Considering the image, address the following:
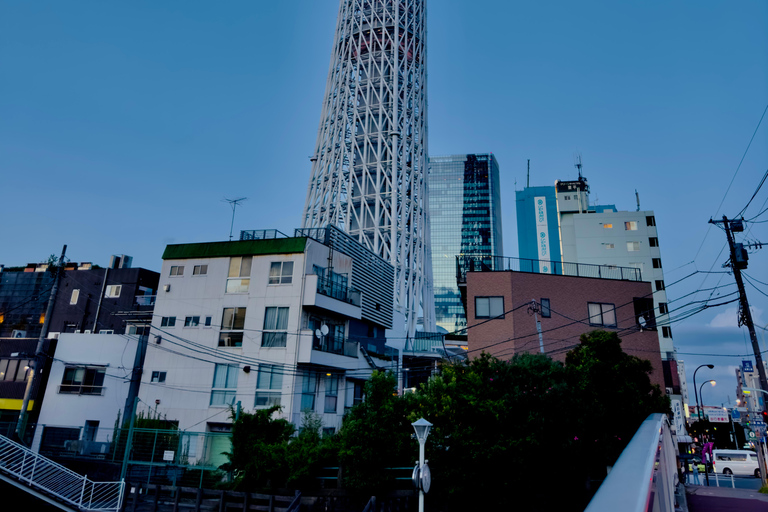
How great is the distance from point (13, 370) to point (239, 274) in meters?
19.7

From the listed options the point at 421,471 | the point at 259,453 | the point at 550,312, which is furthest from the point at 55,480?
the point at 550,312

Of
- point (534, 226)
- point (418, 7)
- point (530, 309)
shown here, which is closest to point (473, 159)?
point (534, 226)

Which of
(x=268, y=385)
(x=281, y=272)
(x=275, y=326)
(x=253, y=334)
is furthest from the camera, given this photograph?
(x=281, y=272)

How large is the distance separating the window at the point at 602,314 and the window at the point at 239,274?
73.8 feet

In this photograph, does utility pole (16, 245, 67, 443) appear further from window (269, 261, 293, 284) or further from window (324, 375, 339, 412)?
window (324, 375, 339, 412)

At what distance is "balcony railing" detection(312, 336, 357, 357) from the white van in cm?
3174

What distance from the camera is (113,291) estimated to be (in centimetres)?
5147

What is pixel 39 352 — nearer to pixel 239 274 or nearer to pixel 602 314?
pixel 239 274

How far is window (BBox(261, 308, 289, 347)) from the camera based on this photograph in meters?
31.4

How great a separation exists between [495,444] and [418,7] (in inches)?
3129

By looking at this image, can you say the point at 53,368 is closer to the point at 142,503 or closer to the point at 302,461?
the point at 142,503

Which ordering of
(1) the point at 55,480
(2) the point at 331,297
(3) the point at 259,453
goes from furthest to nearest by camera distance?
(2) the point at 331,297 → (1) the point at 55,480 → (3) the point at 259,453

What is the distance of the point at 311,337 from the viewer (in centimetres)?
3105

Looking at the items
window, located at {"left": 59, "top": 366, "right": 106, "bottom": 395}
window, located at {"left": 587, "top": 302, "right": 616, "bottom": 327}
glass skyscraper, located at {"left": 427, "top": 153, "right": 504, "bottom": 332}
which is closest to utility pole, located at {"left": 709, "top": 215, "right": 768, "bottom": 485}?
window, located at {"left": 587, "top": 302, "right": 616, "bottom": 327}
